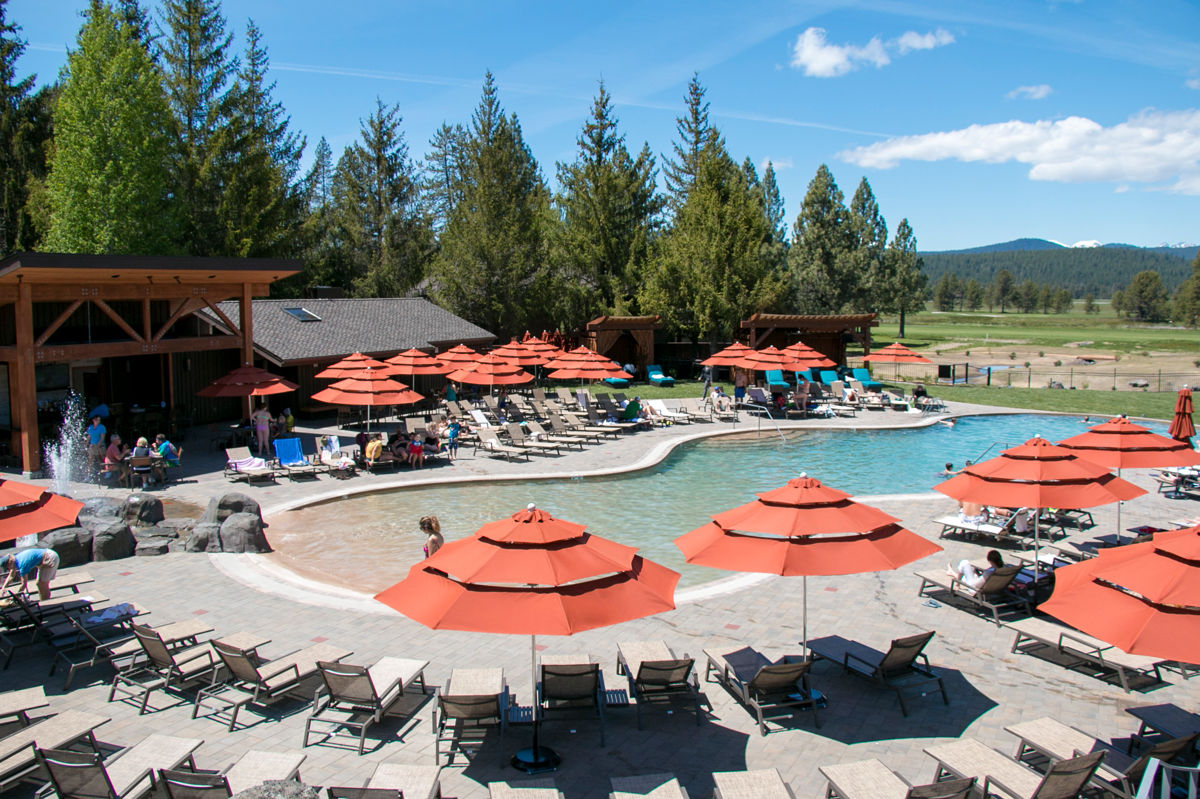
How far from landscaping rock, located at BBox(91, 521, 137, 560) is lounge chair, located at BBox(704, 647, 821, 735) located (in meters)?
→ 9.54

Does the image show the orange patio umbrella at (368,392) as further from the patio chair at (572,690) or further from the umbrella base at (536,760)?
the umbrella base at (536,760)

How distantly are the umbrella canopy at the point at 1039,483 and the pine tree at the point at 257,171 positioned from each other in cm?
3887

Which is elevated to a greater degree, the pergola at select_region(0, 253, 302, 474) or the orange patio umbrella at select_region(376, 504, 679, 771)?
the pergola at select_region(0, 253, 302, 474)

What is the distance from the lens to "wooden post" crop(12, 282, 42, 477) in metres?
18.0

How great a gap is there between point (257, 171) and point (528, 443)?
2888 centimetres

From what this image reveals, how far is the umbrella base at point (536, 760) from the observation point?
22.4 ft

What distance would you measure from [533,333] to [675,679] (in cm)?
3545

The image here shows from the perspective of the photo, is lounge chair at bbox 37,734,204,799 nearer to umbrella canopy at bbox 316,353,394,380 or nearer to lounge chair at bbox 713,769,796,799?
lounge chair at bbox 713,769,796,799

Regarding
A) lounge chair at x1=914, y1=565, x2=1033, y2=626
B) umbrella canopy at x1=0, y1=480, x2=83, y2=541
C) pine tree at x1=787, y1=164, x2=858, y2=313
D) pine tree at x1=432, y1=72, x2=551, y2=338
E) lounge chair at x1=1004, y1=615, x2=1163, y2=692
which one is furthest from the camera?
pine tree at x1=787, y1=164, x2=858, y2=313

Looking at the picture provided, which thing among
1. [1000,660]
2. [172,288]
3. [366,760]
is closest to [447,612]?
[366,760]

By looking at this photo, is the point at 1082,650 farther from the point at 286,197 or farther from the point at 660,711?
the point at 286,197

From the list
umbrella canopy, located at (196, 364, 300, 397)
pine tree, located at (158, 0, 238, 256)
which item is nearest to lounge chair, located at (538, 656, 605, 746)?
umbrella canopy, located at (196, 364, 300, 397)

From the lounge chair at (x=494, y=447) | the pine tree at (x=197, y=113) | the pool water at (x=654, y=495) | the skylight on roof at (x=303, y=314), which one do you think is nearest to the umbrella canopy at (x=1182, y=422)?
the pool water at (x=654, y=495)

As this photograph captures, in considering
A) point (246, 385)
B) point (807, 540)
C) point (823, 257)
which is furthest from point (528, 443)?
point (823, 257)
